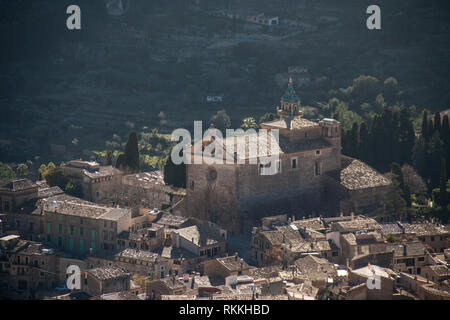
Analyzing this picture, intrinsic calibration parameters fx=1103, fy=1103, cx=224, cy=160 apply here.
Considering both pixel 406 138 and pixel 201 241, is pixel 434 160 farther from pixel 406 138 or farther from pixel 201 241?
pixel 201 241

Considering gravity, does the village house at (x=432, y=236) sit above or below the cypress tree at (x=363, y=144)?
below

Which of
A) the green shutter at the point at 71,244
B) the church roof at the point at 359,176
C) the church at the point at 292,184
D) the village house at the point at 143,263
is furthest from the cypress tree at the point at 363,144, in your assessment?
the green shutter at the point at 71,244

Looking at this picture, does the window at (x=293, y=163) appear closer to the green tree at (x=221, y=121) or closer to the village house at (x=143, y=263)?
the village house at (x=143, y=263)

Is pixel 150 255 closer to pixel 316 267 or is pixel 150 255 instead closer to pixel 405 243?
pixel 316 267

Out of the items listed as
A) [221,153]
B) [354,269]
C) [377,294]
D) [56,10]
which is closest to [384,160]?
[221,153]

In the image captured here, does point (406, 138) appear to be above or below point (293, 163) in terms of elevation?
above

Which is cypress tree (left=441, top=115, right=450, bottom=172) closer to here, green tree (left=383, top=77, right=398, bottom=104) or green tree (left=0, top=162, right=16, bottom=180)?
green tree (left=383, top=77, right=398, bottom=104)

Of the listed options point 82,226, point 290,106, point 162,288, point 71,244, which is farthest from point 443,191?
point 71,244

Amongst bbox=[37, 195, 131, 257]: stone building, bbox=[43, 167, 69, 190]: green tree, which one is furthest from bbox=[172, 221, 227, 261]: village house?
bbox=[43, 167, 69, 190]: green tree
